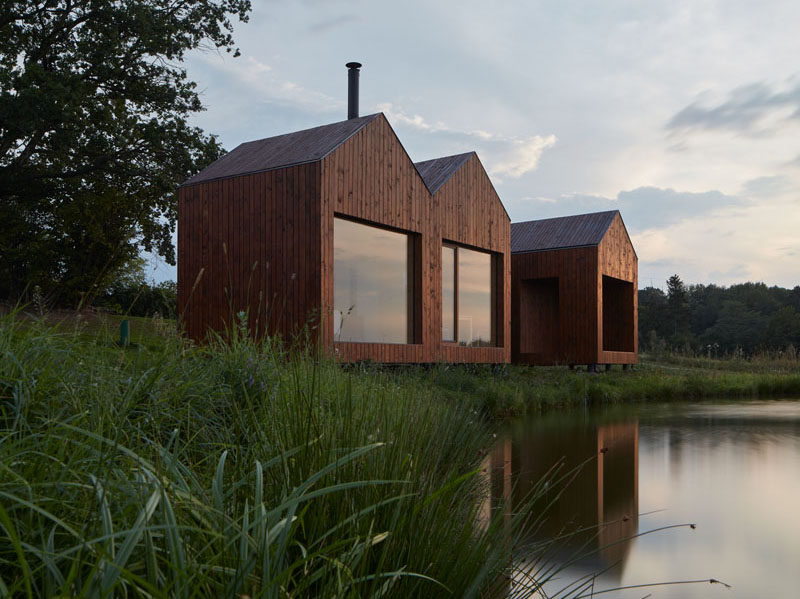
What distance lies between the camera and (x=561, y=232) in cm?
1836

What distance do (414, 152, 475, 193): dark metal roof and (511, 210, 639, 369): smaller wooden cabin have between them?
571cm

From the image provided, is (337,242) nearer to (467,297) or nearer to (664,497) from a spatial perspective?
(467,297)

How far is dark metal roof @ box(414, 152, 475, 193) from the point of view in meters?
12.4

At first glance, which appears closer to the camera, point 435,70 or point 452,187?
point 435,70

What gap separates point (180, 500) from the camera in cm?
154

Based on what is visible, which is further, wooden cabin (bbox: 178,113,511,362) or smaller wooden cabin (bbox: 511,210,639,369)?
smaller wooden cabin (bbox: 511,210,639,369)

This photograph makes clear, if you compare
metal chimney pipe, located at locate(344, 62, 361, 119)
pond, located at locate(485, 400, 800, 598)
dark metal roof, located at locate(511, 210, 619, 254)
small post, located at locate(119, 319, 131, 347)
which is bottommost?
pond, located at locate(485, 400, 800, 598)

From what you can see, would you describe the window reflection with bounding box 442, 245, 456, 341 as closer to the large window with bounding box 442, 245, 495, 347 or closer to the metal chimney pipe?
the large window with bounding box 442, 245, 495, 347

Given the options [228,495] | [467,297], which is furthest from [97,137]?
[228,495]

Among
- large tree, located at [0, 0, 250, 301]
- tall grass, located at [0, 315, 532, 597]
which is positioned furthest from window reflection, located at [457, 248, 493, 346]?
tall grass, located at [0, 315, 532, 597]

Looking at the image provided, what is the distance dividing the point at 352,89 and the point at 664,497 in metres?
10.1

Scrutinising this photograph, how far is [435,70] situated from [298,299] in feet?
14.9

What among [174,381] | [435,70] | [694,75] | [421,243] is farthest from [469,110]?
[174,381]

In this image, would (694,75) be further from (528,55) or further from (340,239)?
(340,239)
